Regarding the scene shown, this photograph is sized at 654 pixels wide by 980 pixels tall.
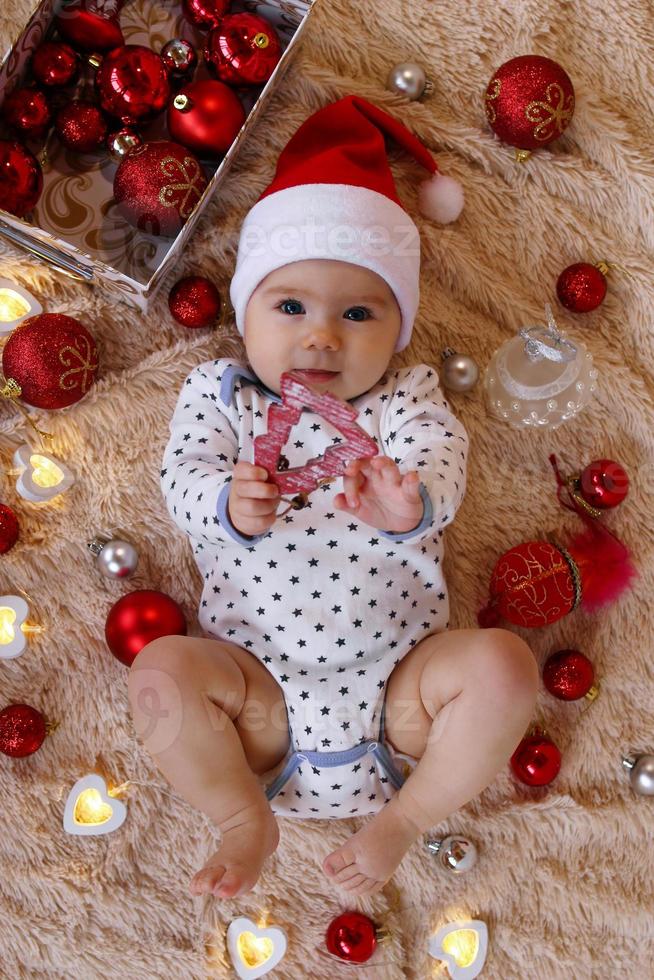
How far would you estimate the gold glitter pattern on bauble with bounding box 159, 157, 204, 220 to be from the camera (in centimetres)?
141

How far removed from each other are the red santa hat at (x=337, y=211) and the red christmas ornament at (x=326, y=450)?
0.28 metres

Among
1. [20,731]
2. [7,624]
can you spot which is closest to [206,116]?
[7,624]

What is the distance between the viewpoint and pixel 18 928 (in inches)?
56.4

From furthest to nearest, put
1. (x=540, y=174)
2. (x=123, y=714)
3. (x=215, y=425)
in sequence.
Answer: (x=540, y=174), (x=123, y=714), (x=215, y=425)

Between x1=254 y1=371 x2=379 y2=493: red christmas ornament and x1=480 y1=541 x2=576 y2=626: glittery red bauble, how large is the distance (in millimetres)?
426

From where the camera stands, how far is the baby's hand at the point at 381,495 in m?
1.13

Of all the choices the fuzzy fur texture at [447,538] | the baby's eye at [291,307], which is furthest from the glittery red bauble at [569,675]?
the baby's eye at [291,307]

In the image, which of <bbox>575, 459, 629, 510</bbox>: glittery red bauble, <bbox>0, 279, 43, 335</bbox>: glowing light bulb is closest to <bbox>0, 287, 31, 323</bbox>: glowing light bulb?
<bbox>0, 279, 43, 335</bbox>: glowing light bulb

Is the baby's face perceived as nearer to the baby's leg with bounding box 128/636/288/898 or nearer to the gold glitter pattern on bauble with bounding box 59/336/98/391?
the gold glitter pattern on bauble with bounding box 59/336/98/391

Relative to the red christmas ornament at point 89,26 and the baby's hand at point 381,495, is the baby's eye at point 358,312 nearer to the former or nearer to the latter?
the baby's hand at point 381,495

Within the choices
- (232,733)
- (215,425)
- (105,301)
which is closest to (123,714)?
(232,733)

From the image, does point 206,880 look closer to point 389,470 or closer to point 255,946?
point 255,946

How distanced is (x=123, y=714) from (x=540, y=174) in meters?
1.15

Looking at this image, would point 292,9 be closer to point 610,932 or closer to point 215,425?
point 215,425
